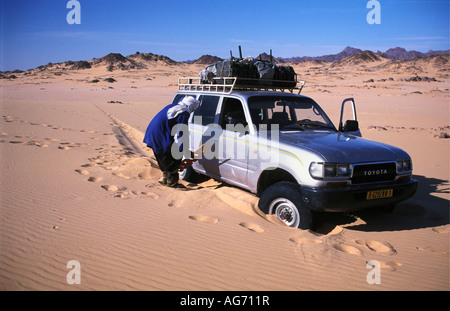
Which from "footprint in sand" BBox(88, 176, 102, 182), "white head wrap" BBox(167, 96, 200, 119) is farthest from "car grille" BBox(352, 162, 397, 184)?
"footprint in sand" BBox(88, 176, 102, 182)

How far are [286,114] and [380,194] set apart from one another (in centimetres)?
204

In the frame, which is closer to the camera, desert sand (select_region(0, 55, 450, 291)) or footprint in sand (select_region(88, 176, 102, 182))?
desert sand (select_region(0, 55, 450, 291))

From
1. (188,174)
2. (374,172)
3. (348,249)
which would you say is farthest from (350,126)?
(188,174)

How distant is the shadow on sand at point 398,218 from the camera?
5051mm

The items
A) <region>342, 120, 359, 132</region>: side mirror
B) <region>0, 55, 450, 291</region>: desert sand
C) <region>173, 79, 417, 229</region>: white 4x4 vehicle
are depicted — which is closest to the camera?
<region>0, 55, 450, 291</region>: desert sand

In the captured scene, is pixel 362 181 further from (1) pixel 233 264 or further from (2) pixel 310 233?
(1) pixel 233 264

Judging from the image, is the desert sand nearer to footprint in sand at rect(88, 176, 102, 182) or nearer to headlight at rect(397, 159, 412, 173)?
footprint in sand at rect(88, 176, 102, 182)

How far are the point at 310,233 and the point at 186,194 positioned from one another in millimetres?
2316

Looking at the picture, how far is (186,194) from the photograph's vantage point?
596 centimetres

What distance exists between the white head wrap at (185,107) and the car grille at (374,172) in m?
3.11

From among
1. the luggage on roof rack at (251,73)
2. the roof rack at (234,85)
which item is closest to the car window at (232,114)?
the roof rack at (234,85)

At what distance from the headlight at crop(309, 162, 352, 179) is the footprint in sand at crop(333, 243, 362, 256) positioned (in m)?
0.84

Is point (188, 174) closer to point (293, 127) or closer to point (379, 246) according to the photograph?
point (293, 127)

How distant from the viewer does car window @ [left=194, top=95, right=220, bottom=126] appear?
20.6ft
